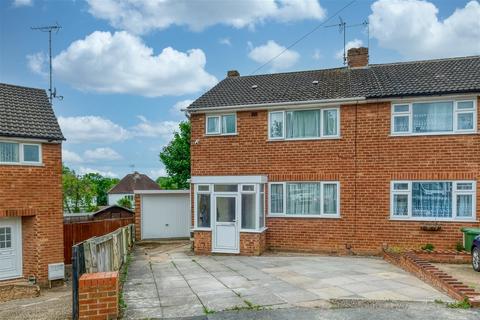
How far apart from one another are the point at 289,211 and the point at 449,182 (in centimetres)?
529

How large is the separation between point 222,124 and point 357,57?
6.41 meters

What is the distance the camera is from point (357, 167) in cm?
1370

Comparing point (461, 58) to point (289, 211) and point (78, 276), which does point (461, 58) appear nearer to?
point (289, 211)

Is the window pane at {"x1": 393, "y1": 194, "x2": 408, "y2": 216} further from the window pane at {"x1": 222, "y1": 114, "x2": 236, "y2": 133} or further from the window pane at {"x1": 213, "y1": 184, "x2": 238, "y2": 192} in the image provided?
the window pane at {"x1": 222, "y1": 114, "x2": 236, "y2": 133}

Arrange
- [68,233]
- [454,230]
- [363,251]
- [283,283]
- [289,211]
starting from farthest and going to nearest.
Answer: [68,233], [289,211], [363,251], [454,230], [283,283]

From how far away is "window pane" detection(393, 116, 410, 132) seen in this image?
43.5 feet

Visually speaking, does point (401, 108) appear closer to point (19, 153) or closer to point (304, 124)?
point (304, 124)

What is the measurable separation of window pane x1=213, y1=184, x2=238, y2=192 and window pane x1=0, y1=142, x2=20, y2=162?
6.71m

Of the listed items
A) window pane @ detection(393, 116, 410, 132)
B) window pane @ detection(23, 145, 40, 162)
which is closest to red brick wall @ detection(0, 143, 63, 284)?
window pane @ detection(23, 145, 40, 162)

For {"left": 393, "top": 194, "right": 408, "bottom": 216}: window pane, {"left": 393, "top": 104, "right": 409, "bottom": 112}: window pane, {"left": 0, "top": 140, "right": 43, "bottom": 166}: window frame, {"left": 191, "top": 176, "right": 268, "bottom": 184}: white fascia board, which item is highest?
{"left": 393, "top": 104, "right": 409, "bottom": 112}: window pane

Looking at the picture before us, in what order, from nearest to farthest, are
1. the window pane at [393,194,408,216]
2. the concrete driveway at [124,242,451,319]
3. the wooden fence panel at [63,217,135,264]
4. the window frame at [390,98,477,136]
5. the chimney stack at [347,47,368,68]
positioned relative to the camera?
the concrete driveway at [124,242,451,319] < the window frame at [390,98,477,136] < the window pane at [393,194,408,216] < the chimney stack at [347,47,368,68] < the wooden fence panel at [63,217,135,264]

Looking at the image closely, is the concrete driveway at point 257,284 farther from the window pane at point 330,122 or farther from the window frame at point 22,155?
the window frame at point 22,155

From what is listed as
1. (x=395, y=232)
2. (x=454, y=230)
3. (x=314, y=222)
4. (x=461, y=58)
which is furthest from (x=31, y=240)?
(x=461, y=58)

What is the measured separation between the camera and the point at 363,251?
44.3ft
